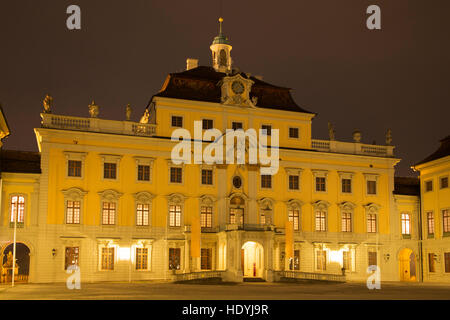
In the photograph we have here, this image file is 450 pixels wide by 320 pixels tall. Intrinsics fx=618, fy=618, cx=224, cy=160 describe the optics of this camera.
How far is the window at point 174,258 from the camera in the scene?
41.8 metres

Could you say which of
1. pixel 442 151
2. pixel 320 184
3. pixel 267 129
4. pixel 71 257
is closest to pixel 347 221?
pixel 320 184

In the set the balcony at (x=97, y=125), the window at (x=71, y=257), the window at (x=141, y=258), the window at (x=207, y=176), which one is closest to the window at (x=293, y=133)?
the window at (x=207, y=176)

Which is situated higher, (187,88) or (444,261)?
(187,88)

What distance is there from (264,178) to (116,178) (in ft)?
35.5

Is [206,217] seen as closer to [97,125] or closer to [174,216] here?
[174,216]

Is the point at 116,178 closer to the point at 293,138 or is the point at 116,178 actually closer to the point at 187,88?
the point at 187,88

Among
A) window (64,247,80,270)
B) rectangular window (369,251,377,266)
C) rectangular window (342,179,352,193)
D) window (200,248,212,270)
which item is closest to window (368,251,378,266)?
rectangular window (369,251,377,266)

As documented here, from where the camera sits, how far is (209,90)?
45781 mm

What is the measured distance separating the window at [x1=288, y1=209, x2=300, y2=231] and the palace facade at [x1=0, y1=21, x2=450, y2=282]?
0.25 feet

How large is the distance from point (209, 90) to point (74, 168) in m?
11.7

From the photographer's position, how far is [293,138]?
46750mm

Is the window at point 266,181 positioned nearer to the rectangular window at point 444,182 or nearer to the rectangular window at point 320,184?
the rectangular window at point 320,184

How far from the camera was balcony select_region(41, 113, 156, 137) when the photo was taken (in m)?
40.5
